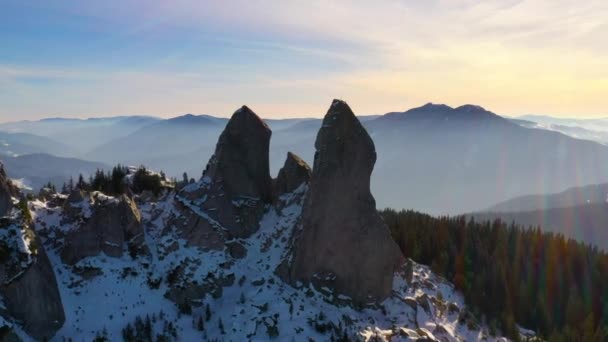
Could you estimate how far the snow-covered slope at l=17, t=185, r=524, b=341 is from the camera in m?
45.0

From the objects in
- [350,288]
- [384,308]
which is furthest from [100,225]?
[384,308]

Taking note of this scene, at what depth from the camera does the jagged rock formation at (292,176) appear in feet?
199

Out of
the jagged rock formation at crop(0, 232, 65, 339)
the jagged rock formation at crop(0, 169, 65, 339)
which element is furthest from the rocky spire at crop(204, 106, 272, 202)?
the jagged rock formation at crop(0, 232, 65, 339)

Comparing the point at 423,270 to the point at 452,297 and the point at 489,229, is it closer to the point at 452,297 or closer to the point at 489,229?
the point at 452,297

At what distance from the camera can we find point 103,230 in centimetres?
5069

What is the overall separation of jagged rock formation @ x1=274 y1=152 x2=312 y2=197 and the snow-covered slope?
4070 millimetres

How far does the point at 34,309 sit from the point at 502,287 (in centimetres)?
7034

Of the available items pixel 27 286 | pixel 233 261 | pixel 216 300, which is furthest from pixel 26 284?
pixel 233 261

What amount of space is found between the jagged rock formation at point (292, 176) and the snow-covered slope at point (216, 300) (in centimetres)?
407

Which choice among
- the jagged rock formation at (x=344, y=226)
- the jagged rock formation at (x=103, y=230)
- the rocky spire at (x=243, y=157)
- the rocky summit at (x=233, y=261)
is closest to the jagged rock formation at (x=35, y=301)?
the rocky summit at (x=233, y=261)

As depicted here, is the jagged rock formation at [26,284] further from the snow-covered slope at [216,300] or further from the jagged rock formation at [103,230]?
the jagged rock formation at [103,230]

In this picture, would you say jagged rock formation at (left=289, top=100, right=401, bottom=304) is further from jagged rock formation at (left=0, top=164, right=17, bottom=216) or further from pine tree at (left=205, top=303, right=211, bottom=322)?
jagged rock formation at (left=0, top=164, right=17, bottom=216)

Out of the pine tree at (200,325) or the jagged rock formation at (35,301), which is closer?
the jagged rock formation at (35,301)

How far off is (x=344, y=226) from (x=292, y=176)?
1184cm
